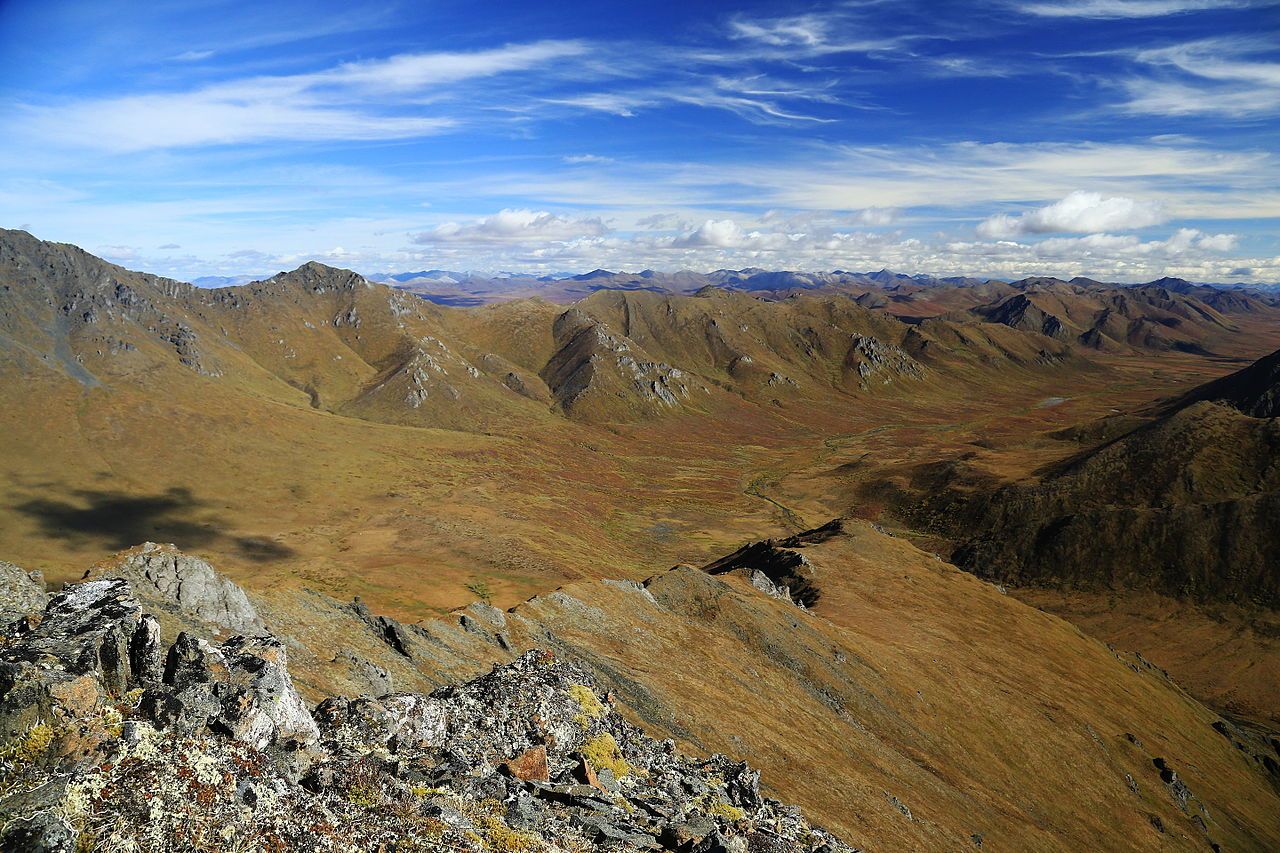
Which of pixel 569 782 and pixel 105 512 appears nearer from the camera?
pixel 569 782

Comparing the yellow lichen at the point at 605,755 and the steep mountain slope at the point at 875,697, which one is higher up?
the yellow lichen at the point at 605,755

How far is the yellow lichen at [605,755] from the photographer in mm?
31677

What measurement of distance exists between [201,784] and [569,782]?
1554 centimetres

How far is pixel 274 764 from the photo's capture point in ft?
68.1

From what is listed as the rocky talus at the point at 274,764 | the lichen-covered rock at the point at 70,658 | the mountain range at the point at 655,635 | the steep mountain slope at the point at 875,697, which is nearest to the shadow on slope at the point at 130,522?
the mountain range at the point at 655,635

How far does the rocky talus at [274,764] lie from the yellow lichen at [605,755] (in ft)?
0.44

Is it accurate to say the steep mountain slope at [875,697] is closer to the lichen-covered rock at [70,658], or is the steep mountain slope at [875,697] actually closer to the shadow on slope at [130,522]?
the lichen-covered rock at [70,658]

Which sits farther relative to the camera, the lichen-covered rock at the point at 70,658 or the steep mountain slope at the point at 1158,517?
the steep mountain slope at the point at 1158,517

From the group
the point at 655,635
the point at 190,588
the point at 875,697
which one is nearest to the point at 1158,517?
the point at 875,697

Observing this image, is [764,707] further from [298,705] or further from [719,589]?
[298,705]

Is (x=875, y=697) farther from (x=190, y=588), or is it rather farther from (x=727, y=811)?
(x=190, y=588)

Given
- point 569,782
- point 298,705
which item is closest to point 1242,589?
point 569,782

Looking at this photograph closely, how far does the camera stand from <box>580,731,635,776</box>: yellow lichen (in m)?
31.7

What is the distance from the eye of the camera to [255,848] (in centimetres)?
1733
